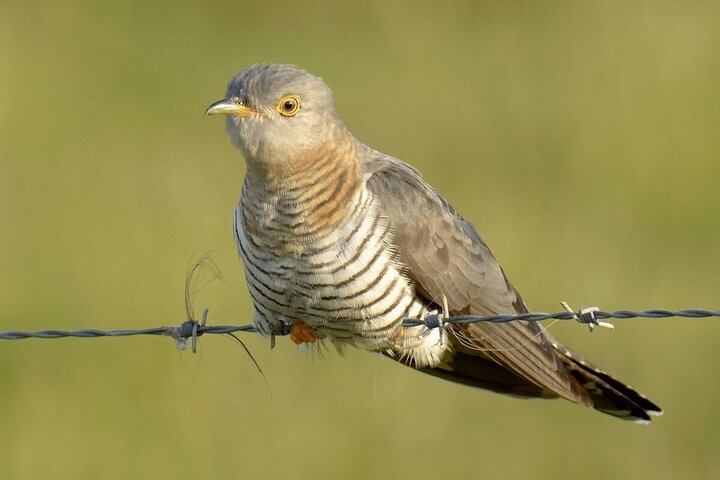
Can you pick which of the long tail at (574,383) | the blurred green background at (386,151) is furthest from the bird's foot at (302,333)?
the long tail at (574,383)

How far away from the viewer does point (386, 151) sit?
8.56m

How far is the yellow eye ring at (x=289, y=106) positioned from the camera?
16.4 ft

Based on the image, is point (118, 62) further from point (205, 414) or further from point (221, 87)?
point (205, 414)

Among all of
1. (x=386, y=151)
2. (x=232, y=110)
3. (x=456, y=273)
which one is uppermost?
(x=386, y=151)

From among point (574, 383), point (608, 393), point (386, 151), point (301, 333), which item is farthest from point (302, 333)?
point (386, 151)

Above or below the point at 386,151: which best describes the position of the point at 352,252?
below

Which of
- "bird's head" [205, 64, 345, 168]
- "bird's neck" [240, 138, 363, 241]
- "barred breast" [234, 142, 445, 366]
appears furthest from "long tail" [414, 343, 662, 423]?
"bird's head" [205, 64, 345, 168]

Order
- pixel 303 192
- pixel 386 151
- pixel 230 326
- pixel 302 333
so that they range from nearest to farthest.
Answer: pixel 230 326
pixel 303 192
pixel 302 333
pixel 386 151

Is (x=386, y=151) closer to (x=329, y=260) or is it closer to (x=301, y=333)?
(x=301, y=333)

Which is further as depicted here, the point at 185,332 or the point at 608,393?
the point at 608,393

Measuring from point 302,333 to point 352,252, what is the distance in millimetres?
510

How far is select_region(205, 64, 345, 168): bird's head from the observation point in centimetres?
493

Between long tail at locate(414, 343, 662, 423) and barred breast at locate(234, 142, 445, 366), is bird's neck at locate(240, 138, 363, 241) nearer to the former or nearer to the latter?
barred breast at locate(234, 142, 445, 366)

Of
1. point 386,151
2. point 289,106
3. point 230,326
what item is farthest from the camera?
point 386,151
